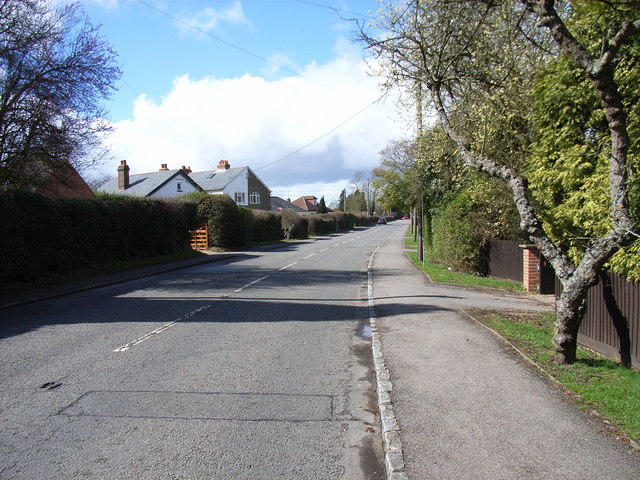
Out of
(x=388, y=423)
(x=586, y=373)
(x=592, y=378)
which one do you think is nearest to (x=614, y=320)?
(x=586, y=373)

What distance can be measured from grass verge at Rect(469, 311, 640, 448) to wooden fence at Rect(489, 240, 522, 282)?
629 centimetres

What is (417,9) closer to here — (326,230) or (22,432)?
(22,432)

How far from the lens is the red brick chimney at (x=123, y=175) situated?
4950 cm

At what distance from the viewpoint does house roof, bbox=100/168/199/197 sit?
158 ft

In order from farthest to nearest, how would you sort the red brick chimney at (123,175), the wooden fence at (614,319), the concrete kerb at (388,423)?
the red brick chimney at (123,175), the wooden fence at (614,319), the concrete kerb at (388,423)

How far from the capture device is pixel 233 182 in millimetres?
61969

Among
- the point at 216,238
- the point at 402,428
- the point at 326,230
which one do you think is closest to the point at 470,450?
the point at 402,428

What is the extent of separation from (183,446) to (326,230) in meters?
58.4


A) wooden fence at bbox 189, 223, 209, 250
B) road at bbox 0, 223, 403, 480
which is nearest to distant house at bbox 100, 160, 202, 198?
wooden fence at bbox 189, 223, 209, 250

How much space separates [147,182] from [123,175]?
2430mm

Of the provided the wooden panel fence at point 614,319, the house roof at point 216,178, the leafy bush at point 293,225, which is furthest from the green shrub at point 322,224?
the wooden panel fence at point 614,319

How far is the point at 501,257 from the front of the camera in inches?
618

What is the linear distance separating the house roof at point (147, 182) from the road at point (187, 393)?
3978 centimetres

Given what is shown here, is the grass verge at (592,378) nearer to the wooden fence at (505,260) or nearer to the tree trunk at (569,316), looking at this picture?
the tree trunk at (569,316)
